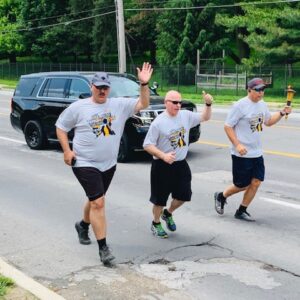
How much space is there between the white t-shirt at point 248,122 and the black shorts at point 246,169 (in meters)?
0.07

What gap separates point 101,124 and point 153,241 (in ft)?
5.03

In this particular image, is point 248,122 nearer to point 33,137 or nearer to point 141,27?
point 33,137

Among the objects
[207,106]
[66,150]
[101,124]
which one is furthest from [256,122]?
[66,150]

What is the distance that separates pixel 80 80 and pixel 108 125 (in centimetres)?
718

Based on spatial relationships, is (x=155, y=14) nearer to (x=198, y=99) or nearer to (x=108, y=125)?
(x=198, y=99)

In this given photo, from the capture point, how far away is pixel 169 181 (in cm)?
645

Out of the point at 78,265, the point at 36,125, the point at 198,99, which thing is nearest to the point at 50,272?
the point at 78,265

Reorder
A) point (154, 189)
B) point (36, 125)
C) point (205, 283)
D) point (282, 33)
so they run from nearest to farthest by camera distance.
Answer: point (205, 283)
point (154, 189)
point (36, 125)
point (282, 33)

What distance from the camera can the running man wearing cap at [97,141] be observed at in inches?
223

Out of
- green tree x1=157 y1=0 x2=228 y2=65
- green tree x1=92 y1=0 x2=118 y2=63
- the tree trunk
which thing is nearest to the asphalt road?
green tree x1=157 y1=0 x2=228 y2=65

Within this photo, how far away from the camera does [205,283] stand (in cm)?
513

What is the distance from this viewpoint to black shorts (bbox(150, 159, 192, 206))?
252 inches

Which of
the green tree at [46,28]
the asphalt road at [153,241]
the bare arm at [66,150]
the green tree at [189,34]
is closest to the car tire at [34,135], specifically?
the asphalt road at [153,241]

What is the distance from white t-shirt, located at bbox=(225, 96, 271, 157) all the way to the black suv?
14.9 feet
